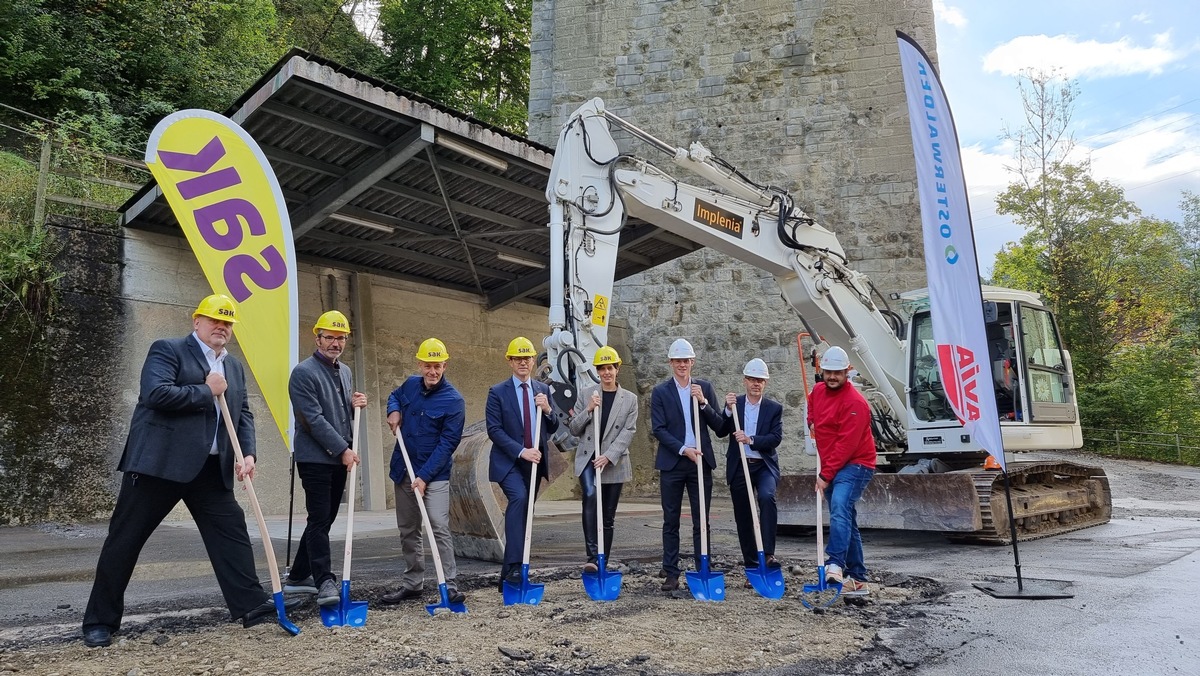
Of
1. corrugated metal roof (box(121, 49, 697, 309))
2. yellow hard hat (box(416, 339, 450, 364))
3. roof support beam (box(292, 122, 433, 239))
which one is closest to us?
yellow hard hat (box(416, 339, 450, 364))

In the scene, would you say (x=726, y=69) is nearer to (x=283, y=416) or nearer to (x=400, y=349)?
(x=400, y=349)

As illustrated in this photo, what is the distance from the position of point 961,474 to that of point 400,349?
9065mm

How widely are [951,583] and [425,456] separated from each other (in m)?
4.22

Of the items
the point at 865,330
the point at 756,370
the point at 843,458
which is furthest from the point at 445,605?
the point at 865,330

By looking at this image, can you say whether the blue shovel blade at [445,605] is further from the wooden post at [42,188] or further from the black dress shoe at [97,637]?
the wooden post at [42,188]

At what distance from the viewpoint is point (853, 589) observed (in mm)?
5867

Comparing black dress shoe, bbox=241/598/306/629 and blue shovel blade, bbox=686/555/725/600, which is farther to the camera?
blue shovel blade, bbox=686/555/725/600

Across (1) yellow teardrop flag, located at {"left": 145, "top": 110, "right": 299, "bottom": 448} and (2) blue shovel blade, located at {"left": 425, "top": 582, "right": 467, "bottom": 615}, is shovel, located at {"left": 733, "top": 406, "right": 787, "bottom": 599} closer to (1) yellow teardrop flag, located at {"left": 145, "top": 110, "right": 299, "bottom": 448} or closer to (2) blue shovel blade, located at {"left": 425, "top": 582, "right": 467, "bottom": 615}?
(2) blue shovel blade, located at {"left": 425, "top": 582, "right": 467, "bottom": 615}

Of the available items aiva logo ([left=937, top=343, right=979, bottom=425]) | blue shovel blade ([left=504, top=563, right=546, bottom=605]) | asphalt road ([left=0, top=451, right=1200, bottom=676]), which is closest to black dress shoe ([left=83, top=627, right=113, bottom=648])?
asphalt road ([left=0, top=451, right=1200, bottom=676])

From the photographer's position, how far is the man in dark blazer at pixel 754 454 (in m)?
6.76

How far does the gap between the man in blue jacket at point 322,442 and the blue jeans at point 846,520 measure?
3.33 meters

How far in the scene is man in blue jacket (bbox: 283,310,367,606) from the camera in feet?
17.2

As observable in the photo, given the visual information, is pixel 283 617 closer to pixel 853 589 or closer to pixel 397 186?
pixel 853 589

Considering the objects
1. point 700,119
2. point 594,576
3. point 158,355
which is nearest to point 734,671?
point 594,576
